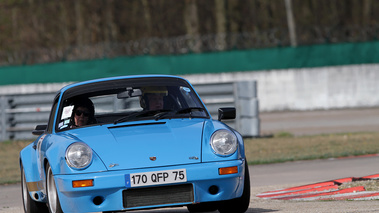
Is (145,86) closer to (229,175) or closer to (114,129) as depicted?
(114,129)

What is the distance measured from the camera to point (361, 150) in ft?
44.4

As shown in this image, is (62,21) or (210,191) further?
(62,21)

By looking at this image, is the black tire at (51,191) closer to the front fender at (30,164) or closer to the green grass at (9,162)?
the front fender at (30,164)

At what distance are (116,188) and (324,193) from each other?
9.35ft

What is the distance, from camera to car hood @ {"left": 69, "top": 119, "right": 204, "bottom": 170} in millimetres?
6402

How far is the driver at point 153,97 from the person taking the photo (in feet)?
24.6

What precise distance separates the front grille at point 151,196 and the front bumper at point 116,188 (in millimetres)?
25

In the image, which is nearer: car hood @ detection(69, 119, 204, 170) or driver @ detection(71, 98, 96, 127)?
car hood @ detection(69, 119, 204, 170)

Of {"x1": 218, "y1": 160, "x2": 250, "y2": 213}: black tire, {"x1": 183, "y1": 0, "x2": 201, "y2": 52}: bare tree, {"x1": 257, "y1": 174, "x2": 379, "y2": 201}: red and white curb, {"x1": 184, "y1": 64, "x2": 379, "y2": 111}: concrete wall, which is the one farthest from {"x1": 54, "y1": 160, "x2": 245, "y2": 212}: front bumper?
{"x1": 183, "y1": 0, "x2": 201, "y2": 52}: bare tree

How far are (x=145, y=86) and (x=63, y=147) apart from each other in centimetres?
132

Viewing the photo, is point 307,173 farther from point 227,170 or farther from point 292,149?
point 227,170

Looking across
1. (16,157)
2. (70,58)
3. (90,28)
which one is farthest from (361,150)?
(90,28)

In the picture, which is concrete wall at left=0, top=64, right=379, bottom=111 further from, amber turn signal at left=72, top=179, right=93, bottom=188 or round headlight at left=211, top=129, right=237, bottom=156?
amber turn signal at left=72, top=179, right=93, bottom=188

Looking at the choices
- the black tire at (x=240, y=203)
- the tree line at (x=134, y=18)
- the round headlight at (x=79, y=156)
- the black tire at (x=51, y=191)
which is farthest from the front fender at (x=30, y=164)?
the tree line at (x=134, y=18)
